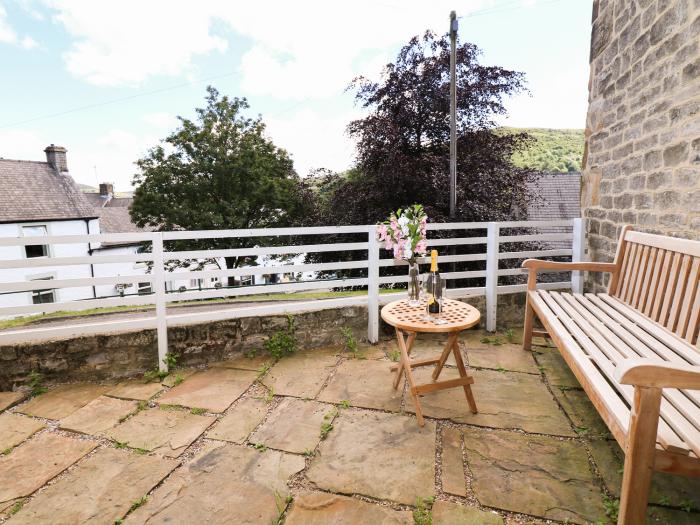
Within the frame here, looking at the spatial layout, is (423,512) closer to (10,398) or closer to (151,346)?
(151,346)

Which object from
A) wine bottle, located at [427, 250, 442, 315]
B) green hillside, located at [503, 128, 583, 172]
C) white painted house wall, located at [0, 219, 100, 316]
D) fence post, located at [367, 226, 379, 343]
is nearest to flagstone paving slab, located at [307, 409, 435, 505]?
wine bottle, located at [427, 250, 442, 315]

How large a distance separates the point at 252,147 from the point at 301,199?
5752 mm

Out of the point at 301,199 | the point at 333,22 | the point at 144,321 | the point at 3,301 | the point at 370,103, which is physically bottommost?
the point at 3,301

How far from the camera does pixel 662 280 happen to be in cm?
246

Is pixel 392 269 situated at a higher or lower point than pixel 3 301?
higher

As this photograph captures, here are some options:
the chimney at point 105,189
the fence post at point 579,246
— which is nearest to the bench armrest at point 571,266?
the fence post at point 579,246

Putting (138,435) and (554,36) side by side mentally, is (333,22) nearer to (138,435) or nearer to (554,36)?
(554,36)

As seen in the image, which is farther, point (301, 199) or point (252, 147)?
point (252, 147)

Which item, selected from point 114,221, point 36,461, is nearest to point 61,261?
point 36,461

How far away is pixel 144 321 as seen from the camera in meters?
3.20

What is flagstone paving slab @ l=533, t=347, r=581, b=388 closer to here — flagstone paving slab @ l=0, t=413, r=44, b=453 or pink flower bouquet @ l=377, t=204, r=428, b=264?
pink flower bouquet @ l=377, t=204, r=428, b=264

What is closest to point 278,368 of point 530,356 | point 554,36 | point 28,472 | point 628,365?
point 28,472

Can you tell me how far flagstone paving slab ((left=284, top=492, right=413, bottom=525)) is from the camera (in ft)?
5.21

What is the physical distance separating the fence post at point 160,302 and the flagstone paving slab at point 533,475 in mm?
2471
